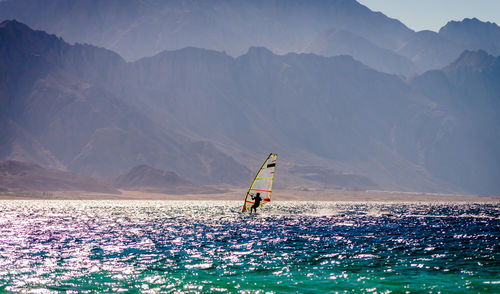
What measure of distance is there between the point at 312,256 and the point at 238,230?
26.5 m

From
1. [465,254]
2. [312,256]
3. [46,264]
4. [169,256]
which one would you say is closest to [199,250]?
[169,256]

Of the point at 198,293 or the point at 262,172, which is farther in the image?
the point at 262,172

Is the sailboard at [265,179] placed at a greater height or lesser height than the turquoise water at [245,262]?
greater

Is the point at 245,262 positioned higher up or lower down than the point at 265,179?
lower down

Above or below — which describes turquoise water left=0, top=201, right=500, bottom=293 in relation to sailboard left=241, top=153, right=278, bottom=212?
below

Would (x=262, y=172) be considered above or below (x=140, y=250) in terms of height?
above

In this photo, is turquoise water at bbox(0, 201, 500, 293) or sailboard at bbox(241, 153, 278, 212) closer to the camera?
turquoise water at bbox(0, 201, 500, 293)

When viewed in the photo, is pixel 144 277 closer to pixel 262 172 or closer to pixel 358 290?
pixel 358 290

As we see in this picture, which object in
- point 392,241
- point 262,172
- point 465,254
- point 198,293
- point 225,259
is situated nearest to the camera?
point 198,293

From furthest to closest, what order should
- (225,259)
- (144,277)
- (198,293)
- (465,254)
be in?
(465,254), (225,259), (144,277), (198,293)

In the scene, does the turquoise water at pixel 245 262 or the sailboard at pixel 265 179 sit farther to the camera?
the sailboard at pixel 265 179

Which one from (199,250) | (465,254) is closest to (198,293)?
(199,250)

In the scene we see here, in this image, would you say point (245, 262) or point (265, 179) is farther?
point (265, 179)

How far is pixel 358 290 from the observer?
3033cm
